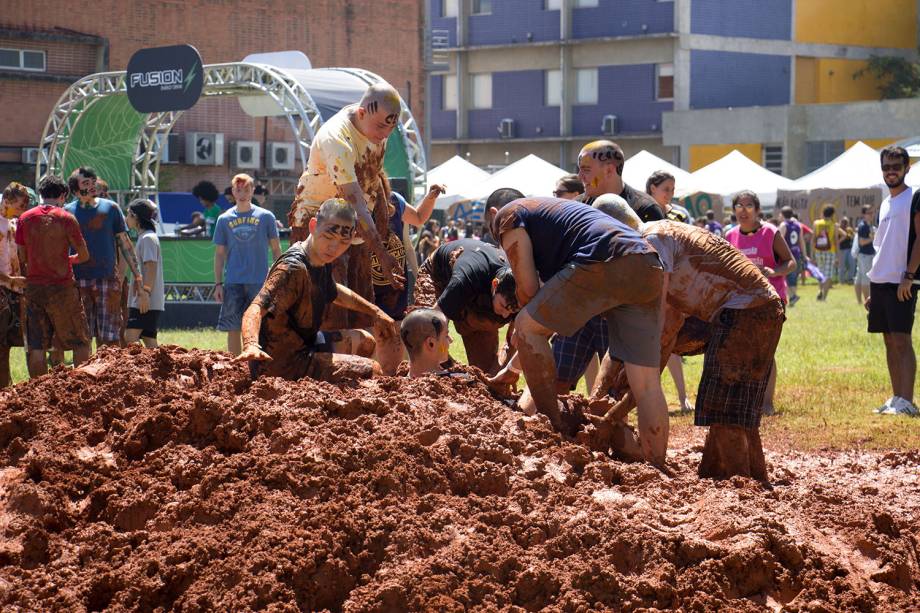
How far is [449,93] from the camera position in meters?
50.9

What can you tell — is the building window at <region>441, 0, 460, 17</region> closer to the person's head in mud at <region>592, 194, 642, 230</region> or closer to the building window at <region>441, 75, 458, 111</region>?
the building window at <region>441, 75, 458, 111</region>

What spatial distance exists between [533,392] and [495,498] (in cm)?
121

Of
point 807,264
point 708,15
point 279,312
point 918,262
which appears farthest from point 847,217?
point 279,312

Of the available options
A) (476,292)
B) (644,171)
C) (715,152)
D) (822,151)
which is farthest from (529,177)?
(476,292)

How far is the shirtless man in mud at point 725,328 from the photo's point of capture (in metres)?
6.39

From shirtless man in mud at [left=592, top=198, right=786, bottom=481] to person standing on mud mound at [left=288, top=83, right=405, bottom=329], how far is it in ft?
6.78

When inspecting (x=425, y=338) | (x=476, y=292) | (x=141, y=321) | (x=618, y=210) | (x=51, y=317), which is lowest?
(x=141, y=321)

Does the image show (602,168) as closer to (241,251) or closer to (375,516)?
(375,516)

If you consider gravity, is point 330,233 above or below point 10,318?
above

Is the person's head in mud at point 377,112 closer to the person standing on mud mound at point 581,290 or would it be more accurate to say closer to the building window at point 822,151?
the person standing on mud mound at point 581,290

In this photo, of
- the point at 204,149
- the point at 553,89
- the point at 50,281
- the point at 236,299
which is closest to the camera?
the point at 50,281

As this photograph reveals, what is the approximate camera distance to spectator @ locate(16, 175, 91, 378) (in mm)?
9961

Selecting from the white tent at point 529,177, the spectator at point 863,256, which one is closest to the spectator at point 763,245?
the spectator at point 863,256

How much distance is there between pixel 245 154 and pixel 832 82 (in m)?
26.1
